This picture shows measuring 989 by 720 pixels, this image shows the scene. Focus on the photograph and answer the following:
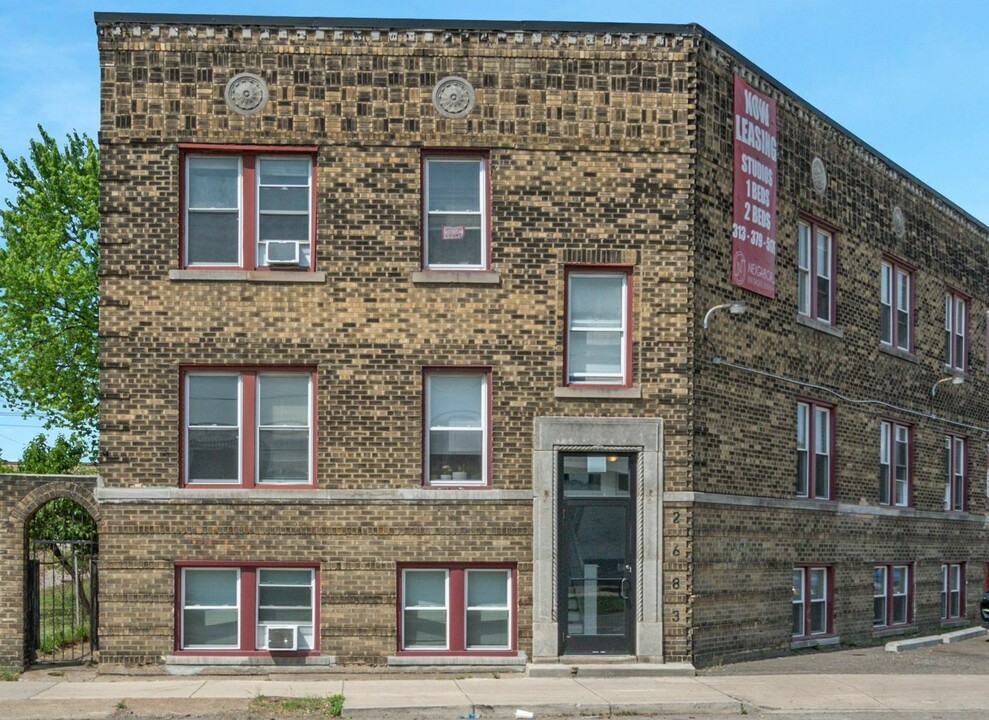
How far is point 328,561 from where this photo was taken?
1948 centimetres

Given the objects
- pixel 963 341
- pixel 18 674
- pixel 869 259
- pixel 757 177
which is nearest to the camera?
pixel 18 674

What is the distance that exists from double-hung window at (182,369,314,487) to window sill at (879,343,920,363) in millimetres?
11825

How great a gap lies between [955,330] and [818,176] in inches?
308

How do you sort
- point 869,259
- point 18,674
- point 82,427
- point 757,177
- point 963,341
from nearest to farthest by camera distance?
point 18,674
point 757,177
point 869,259
point 963,341
point 82,427

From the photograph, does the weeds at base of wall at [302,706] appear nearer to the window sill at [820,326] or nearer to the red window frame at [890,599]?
the window sill at [820,326]

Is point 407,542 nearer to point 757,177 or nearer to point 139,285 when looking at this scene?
point 139,285

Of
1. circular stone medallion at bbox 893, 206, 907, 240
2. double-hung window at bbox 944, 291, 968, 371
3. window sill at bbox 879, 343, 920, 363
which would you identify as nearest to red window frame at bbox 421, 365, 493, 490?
window sill at bbox 879, 343, 920, 363

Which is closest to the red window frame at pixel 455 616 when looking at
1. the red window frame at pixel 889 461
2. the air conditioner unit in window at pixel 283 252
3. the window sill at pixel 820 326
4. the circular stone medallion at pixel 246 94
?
the air conditioner unit in window at pixel 283 252

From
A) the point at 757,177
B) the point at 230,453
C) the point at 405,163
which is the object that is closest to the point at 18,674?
the point at 230,453

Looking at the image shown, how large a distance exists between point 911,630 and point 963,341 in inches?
266

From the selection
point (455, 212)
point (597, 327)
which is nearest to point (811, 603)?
point (597, 327)

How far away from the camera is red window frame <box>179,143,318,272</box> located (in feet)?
64.4

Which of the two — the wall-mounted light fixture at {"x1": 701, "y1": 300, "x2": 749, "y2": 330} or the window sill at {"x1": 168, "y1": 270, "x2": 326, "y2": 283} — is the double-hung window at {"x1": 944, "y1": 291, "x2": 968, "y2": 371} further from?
the window sill at {"x1": 168, "y1": 270, "x2": 326, "y2": 283}

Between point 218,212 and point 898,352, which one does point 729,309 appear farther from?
point 218,212
